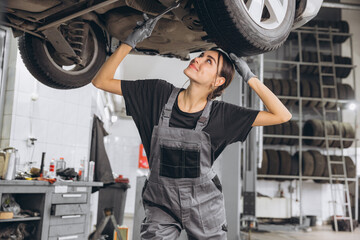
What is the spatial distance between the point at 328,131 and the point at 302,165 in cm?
96

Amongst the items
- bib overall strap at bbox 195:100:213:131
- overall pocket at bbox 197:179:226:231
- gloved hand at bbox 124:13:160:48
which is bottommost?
overall pocket at bbox 197:179:226:231

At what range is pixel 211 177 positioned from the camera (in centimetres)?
147

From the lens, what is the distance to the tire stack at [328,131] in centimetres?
788

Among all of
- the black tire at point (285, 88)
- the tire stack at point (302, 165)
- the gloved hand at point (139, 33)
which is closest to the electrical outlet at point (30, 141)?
the gloved hand at point (139, 33)

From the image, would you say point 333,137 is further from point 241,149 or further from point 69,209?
point 69,209

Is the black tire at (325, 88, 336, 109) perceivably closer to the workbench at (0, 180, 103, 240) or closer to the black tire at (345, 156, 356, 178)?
the black tire at (345, 156, 356, 178)

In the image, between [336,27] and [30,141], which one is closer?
[30,141]

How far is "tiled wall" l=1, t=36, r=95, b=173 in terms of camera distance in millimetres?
3521

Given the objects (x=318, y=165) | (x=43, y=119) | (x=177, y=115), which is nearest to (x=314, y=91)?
(x=318, y=165)

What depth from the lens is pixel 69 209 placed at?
3092 millimetres

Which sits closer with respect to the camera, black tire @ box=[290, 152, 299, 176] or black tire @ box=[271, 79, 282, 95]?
black tire @ box=[290, 152, 299, 176]

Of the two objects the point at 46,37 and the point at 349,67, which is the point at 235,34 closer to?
the point at 46,37

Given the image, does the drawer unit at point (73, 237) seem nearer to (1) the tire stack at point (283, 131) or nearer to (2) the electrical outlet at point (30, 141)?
(2) the electrical outlet at point (30, 141)

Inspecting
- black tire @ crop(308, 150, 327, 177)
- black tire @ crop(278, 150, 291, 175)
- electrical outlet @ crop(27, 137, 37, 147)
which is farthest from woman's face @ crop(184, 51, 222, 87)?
black tire @ crop(308, 150, 327, 177)
